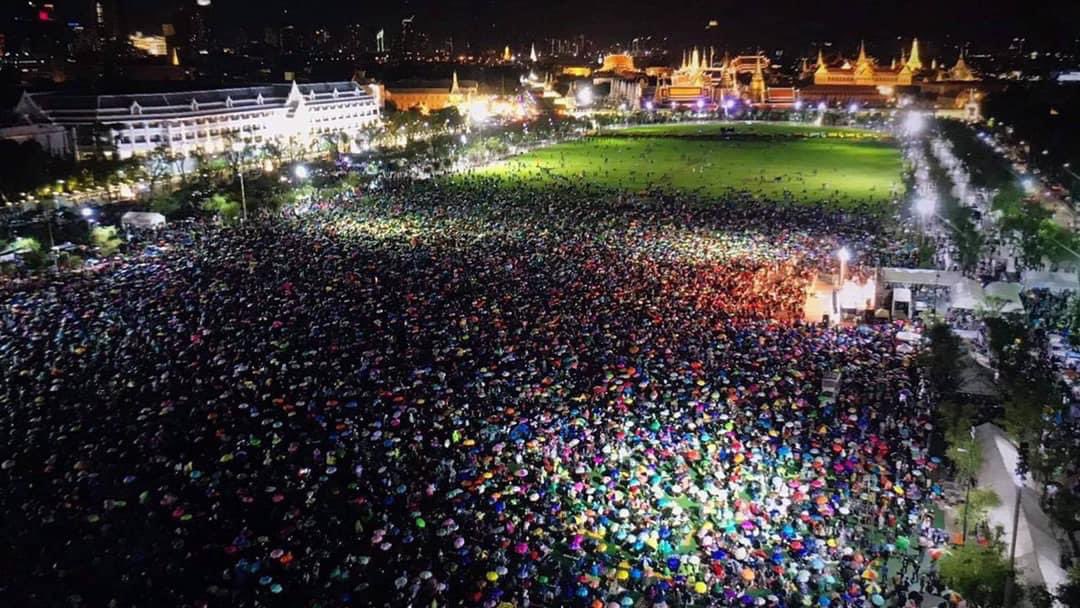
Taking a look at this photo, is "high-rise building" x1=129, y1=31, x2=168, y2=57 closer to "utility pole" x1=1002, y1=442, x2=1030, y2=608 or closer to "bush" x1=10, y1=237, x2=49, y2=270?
"bush" x1=10, y1=237, x2=49, y2=270

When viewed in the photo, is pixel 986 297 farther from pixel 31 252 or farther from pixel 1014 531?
pixel 31 252

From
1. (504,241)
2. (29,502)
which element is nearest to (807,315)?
(504,241)

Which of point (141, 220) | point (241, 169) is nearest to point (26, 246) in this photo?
point (141, 220)

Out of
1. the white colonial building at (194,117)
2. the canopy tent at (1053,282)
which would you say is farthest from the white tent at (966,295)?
the white colonial building at (194,117)

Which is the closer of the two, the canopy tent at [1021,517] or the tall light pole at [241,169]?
the canopy tent at [1021,517]

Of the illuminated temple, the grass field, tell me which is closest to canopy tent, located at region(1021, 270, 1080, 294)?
the grass field

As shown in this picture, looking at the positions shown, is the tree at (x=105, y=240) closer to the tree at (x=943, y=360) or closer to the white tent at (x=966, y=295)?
the tree at (x=943, y=360)
